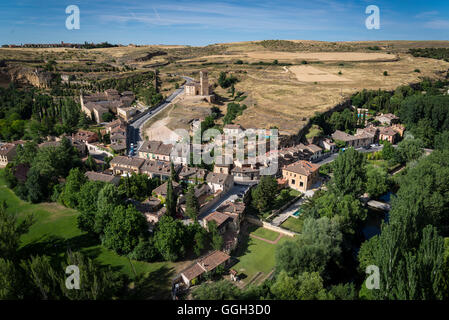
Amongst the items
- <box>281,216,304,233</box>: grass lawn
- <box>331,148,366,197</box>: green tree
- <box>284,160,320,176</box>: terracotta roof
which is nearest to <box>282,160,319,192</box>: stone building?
<box>284,160,320,176</box>: terracotta roof

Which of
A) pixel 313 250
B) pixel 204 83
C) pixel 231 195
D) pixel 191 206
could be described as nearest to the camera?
pixel 313 250

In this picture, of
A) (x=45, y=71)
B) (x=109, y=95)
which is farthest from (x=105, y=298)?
(x=45, y=71)

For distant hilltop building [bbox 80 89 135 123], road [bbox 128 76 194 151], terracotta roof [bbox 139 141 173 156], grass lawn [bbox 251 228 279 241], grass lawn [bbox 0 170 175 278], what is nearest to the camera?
Result: grass lawn [bbox 0 170 175 278]

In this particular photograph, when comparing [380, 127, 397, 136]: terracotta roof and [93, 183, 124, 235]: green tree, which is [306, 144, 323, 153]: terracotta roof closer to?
[380, 127, 397, 136]: terracotta roof

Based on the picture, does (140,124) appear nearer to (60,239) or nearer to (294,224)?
(60,239)

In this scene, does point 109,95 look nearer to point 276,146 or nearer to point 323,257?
point 276,146

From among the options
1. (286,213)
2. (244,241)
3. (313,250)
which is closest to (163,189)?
(244,241)
